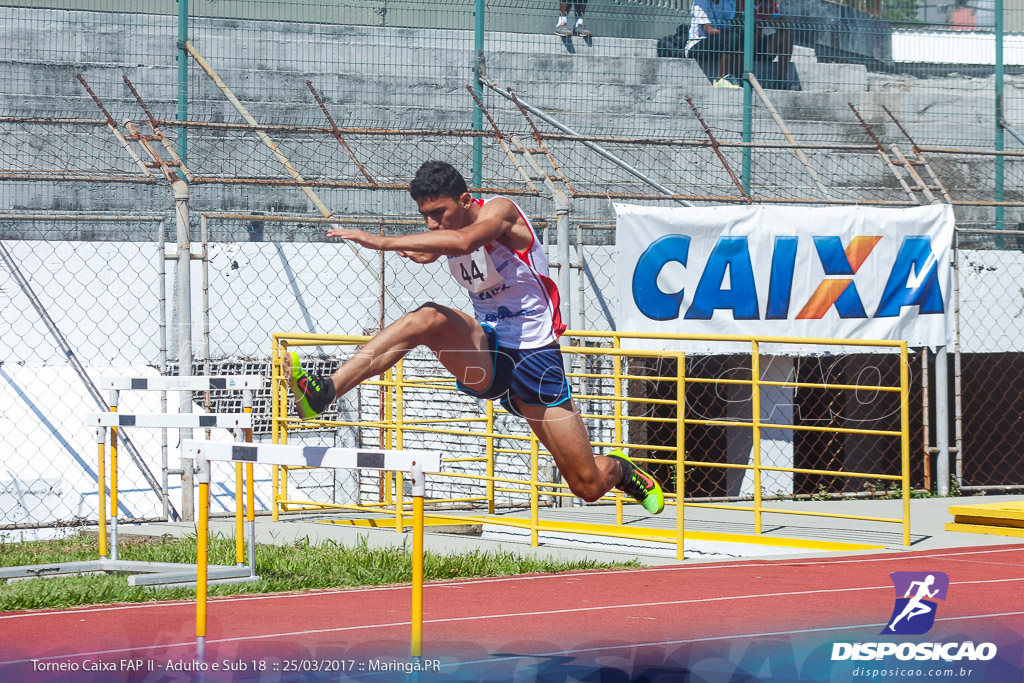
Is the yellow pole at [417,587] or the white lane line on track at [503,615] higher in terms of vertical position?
the yellow pole at [417,587]

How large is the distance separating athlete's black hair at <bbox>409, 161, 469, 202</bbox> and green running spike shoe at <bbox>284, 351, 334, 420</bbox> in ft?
3.04

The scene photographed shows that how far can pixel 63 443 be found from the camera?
10148 millimetres

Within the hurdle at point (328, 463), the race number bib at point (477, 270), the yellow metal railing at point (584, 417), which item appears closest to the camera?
the hurdle at point (328, 463)

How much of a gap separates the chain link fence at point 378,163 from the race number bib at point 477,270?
3.92m

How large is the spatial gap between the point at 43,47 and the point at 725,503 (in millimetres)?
9495

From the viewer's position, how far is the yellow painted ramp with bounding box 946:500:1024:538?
9.83 meters

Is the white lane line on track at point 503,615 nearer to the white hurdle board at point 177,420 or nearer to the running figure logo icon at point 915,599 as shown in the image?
the running figure logo icon at point 915,599

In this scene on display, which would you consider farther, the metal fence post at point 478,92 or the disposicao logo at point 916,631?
the metal fence post at point 478,92

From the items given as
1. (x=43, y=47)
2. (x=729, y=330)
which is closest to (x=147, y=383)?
(x=729, y=330)

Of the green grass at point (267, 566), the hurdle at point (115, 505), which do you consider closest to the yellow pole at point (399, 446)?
the green grass at point (267, 566)

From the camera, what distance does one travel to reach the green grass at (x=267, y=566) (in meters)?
6.91

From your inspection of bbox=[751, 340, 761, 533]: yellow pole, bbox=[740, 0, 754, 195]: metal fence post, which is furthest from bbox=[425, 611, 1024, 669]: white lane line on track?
bbox=[740, 0, 754, 195]: metal fence post

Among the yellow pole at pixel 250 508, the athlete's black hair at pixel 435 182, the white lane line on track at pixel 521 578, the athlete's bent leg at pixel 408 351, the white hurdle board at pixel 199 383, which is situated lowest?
the white lane line on track at pixel 521 578

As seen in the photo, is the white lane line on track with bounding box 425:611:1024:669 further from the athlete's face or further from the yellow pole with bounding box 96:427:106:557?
the yellow pole with bounding box 96:427:106:557
